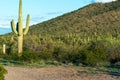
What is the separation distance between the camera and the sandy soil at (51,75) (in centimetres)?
1853

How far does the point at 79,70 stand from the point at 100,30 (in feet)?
131

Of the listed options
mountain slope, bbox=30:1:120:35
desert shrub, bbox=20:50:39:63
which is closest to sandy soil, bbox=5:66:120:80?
desert shrub, bbox=20:50:39:63

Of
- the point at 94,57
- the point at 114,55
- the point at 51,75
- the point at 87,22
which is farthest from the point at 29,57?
the point at 87,22

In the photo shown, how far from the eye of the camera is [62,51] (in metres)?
30.0

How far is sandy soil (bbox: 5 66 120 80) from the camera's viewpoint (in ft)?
60.8

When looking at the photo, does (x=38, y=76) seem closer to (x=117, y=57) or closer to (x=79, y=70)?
(x=79, y=70)

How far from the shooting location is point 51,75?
19797 millimetres

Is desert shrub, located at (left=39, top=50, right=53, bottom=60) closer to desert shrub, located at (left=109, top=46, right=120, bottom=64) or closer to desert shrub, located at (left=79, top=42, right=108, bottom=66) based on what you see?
desert shrub, located at (left=79, top=42, right=108, bottom=66)

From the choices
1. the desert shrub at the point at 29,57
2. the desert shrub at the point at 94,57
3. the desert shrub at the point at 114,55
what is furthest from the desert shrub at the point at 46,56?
the desert shrub at the point at 114,55

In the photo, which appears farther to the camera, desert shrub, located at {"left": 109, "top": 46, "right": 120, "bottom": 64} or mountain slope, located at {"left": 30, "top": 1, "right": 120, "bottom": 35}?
mountain slope, located at {"left": 30, "top": 1, "right": 120, "bottom": 35}

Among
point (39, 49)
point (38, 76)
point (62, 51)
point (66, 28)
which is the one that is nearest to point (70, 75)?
point (38, 76)

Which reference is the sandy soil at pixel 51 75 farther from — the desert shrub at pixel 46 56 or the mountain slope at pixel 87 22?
the mountain slope at pixel 87 22

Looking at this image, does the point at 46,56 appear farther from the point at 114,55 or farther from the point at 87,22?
the point at 87,22

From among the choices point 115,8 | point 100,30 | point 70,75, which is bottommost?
point 70,75
